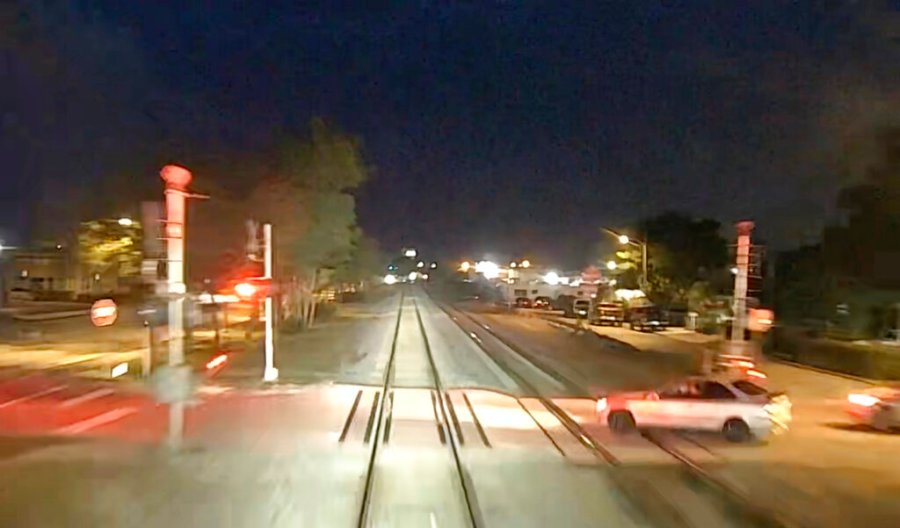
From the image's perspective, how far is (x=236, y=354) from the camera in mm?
46781

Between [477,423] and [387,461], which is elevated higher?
[387,461]

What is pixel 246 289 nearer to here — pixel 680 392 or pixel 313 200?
pixel 680 392

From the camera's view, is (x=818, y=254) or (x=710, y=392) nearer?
(x=710, y=392)

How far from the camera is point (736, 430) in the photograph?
78.1ft

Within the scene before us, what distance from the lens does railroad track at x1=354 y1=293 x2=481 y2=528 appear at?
1462 cm

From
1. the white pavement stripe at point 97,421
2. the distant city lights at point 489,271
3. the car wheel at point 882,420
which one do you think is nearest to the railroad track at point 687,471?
the car wheel at point 882,420

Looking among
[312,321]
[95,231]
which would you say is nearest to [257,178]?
[95,231]

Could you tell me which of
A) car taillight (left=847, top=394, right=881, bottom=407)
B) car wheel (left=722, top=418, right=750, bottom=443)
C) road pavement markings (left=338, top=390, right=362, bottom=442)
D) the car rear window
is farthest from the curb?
road pavement markings (left=338, top=390, right=362, bottom=442)

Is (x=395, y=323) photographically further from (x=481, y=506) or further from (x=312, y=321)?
(x=481, y=506)

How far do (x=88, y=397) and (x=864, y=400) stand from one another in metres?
18.6

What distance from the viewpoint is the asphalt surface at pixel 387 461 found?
567 inches

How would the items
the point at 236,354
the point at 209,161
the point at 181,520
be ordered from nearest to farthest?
the point at 181,520 < the point at 236,354 < the point at 209,161

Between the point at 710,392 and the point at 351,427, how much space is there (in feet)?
23.9

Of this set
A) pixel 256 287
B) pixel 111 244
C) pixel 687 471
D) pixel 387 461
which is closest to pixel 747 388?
pixel 687 471
